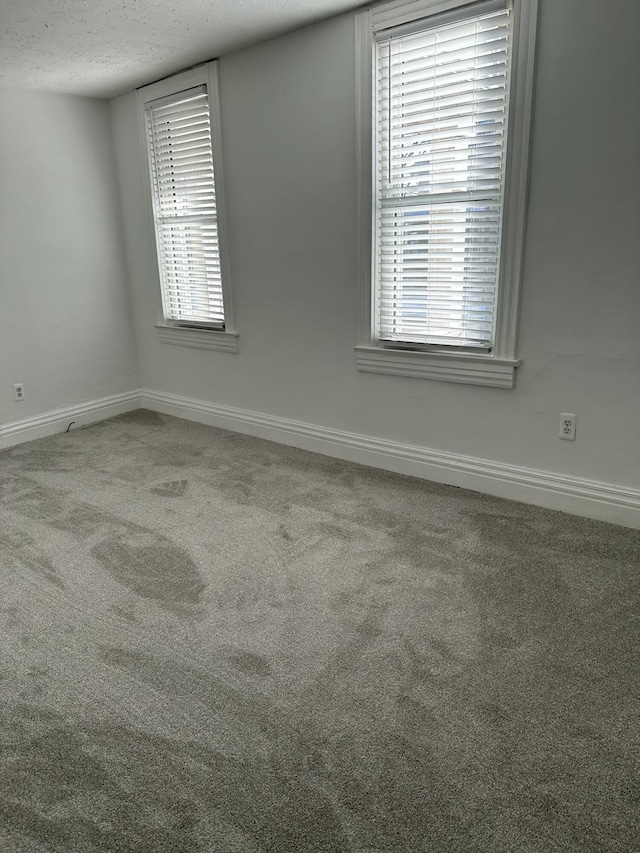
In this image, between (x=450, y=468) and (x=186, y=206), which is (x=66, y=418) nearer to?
(x=186, y=206)

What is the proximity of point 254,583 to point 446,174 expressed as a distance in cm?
220

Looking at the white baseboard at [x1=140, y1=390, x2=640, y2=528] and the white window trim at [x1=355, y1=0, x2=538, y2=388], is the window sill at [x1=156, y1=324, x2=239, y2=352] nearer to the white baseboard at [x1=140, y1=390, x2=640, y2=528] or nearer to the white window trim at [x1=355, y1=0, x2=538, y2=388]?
the white baseboard at [x1=140, y1=390, x2=640, y2=528]

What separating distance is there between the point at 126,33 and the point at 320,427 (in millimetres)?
2467

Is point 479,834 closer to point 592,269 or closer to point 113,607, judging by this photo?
point 113,607

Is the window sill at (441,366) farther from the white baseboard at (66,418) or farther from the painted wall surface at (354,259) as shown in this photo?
the white baseboard at (66,418)

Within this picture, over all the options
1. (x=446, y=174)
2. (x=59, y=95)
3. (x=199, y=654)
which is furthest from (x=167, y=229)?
(x=199, y=654)

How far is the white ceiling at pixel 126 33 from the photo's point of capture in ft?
9.10

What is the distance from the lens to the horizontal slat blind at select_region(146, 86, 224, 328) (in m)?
3.97

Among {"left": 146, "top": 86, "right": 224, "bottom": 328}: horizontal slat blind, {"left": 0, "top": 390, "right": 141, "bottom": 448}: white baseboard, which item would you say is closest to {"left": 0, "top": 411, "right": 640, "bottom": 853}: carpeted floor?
{"left": 0, "top": 390, "right": 141, "bottom": 448}: white baseboard

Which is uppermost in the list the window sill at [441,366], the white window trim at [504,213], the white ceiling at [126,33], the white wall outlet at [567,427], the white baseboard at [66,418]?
the white ceiling at [126,33]

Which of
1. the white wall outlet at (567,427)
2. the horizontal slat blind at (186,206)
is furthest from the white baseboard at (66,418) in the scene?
the white wall outlet at (567,427)

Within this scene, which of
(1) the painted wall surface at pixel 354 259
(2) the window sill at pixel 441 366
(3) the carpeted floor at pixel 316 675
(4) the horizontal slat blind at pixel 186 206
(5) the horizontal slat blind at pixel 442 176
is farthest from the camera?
(4) the horizontal slat blind at pixel 186 206

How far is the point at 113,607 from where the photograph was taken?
7.52 feet

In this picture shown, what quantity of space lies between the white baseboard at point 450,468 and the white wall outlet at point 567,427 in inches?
8.3
